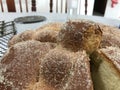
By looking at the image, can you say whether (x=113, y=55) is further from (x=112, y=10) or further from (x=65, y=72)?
(x=112, y=10)

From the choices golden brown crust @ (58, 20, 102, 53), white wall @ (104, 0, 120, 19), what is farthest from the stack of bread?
white wall @ (104, 0, 120, 19)

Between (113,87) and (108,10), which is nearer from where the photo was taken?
(113,87)

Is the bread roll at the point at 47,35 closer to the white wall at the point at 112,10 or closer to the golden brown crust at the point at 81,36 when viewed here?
the golden brown crust at the point at 81,36

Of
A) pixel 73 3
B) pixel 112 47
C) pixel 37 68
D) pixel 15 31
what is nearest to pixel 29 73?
pixel 37 68

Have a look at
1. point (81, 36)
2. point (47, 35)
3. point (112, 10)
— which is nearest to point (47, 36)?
point (47, 35)

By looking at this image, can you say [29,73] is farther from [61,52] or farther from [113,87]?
[113,87]

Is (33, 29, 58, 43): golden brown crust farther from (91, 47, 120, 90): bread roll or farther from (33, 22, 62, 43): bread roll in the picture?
(91, 47, 120, 90): bread roll

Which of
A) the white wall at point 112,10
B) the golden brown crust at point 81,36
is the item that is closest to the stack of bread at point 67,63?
the golden brown crust at point 81,36
